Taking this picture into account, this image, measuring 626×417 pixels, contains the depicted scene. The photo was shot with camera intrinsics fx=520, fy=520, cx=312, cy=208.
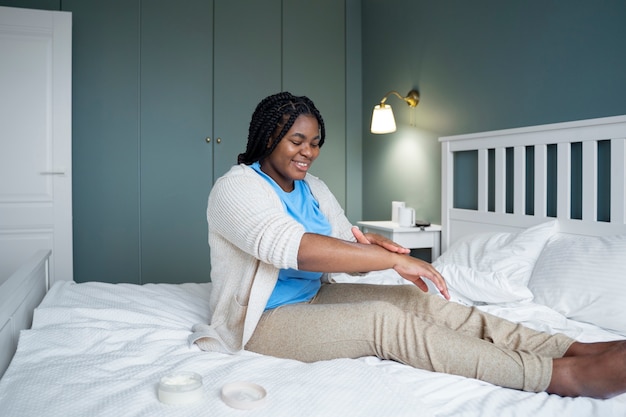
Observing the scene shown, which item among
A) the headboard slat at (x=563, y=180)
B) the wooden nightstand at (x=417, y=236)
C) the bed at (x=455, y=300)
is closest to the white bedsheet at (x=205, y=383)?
the bed at (x=455, y=300)

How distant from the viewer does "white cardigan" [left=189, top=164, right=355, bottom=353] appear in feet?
3.93

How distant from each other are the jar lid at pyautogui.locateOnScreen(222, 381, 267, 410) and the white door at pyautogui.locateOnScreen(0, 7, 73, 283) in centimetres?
252

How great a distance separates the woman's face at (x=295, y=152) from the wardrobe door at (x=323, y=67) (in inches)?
89.4

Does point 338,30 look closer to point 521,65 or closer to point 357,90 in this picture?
point 357,90

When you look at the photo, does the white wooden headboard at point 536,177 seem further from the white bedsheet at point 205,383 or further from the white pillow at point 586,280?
the white bedsheet at point 205,383

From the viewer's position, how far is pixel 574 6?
1.98 metres

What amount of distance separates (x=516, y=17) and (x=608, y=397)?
177 cm

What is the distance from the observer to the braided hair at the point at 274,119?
4.84 ft

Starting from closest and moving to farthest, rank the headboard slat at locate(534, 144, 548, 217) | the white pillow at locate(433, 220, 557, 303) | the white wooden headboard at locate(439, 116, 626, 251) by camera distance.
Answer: the white pillow at locate(433, 220, 557, 303)
the white wooden headboard at locate(439, 116, 626, 251)
the headboard slat at locate(534, 144, 548, 217)

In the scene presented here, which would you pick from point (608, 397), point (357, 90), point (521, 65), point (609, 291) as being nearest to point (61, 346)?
point (608, 397)

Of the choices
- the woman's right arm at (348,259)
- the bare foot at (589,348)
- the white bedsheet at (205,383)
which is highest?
the woman's right arm at (348,259)

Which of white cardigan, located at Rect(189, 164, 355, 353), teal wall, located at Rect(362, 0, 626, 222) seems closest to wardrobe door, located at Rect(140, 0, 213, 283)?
teal wall, located at Rect(362, 0, 626, 222)

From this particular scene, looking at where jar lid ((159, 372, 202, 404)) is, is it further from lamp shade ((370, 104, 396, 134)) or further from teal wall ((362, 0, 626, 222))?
lamp shade ((370, 104, 396, 134))

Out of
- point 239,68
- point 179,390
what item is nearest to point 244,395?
point 179,390
